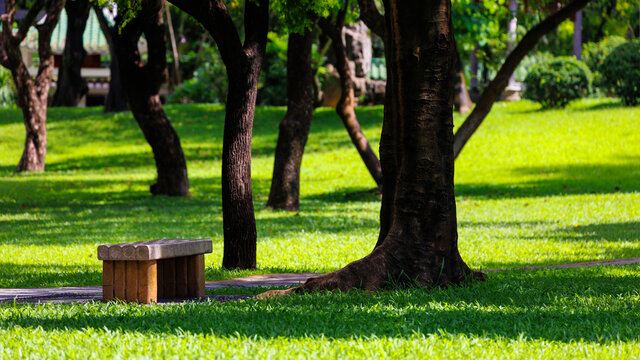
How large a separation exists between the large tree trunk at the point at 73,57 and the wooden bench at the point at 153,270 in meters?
26.6

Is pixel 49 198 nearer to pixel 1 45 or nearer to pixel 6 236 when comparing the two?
pixel 1 45

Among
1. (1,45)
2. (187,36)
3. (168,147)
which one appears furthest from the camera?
(187,36)

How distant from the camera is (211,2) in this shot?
10.3 metres

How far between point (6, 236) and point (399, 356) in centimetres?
1176

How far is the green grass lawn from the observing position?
6.00 m

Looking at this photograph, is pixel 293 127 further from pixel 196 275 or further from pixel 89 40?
pixel 89 40

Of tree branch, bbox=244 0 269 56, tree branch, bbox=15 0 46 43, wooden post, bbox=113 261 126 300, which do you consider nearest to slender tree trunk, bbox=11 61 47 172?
tree branch, bbox=15 0 46 43

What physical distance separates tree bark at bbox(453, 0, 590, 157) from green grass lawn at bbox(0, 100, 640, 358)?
1.96m

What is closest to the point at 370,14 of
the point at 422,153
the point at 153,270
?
the point at 422,153

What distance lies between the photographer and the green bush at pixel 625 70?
108 feet

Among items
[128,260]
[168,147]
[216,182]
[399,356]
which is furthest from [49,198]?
[399,356]

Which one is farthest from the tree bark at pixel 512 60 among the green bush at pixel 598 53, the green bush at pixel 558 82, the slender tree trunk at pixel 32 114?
the green bush at pixel 598 53

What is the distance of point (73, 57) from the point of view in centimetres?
3769

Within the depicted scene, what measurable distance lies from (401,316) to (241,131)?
4.71 m
